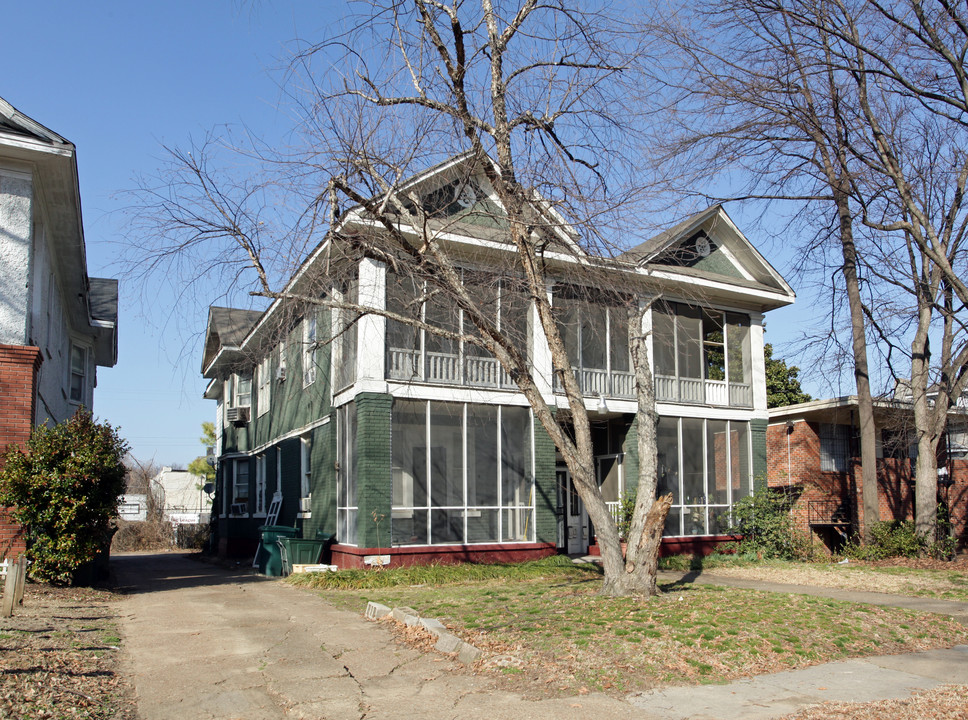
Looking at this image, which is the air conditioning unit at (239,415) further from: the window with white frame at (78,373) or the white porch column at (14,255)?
the white porch column at (14,255)

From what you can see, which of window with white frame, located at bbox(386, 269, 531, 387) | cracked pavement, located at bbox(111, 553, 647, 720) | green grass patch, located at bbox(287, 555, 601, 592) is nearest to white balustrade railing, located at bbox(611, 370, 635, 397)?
window with white frame, located at bbox(386, 269, 531, 387)

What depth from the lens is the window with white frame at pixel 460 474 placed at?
654 inches

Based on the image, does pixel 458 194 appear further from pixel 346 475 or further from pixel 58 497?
pixel 346 475

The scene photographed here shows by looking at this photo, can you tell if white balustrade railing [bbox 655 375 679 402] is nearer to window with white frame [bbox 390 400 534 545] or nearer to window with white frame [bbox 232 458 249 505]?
window with white frame [bbox 390 400 534 545]

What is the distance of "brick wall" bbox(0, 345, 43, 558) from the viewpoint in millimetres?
12133

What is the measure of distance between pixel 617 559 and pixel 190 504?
55.2m

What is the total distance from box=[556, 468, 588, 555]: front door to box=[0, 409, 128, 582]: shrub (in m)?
10.8

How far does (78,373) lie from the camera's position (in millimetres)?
21688

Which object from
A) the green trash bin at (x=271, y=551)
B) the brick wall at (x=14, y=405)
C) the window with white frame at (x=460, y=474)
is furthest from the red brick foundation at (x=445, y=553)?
the brick wall at (x=14, y=405)

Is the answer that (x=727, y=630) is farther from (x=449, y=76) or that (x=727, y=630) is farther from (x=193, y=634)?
(x=449, y=76)

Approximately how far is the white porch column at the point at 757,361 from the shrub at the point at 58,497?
1577 cm

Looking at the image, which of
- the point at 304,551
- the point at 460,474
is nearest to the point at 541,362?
the point at 460,474

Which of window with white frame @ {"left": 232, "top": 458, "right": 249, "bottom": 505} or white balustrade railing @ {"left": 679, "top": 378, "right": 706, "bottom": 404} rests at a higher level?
white balustrade railing @ {"left": 679, "top": 378, "right": 706, "bottom": 404}

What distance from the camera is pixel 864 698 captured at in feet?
22.8
